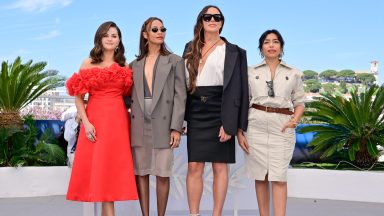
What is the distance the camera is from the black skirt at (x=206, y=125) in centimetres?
431

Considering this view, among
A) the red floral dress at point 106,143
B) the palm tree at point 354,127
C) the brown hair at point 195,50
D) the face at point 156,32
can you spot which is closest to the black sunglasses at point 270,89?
the brown hair at point 195,50

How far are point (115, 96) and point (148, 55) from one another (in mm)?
468

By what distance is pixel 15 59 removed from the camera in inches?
385

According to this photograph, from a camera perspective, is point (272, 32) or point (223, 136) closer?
point (223, 136)

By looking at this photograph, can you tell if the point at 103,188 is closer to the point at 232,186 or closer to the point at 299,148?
the point at 232,186

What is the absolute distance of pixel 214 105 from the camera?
4301 millimetres

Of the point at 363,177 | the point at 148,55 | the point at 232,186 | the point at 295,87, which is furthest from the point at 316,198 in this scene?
the point at 148,55

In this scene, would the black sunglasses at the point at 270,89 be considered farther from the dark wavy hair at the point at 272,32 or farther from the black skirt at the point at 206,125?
the black skirt at the point at 206,125

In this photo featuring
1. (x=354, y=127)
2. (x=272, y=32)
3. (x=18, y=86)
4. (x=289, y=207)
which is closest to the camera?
(x=272, y=32)

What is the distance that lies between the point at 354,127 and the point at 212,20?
473cm

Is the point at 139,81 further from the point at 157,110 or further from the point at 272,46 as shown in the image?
the point at 272,46

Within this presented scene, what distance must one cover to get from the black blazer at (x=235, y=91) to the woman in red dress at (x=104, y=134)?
761 millimetres

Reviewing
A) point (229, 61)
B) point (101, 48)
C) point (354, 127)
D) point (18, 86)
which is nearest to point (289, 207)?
point (354, 127)

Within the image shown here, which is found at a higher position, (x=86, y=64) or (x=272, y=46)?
(x=272, y=46)
